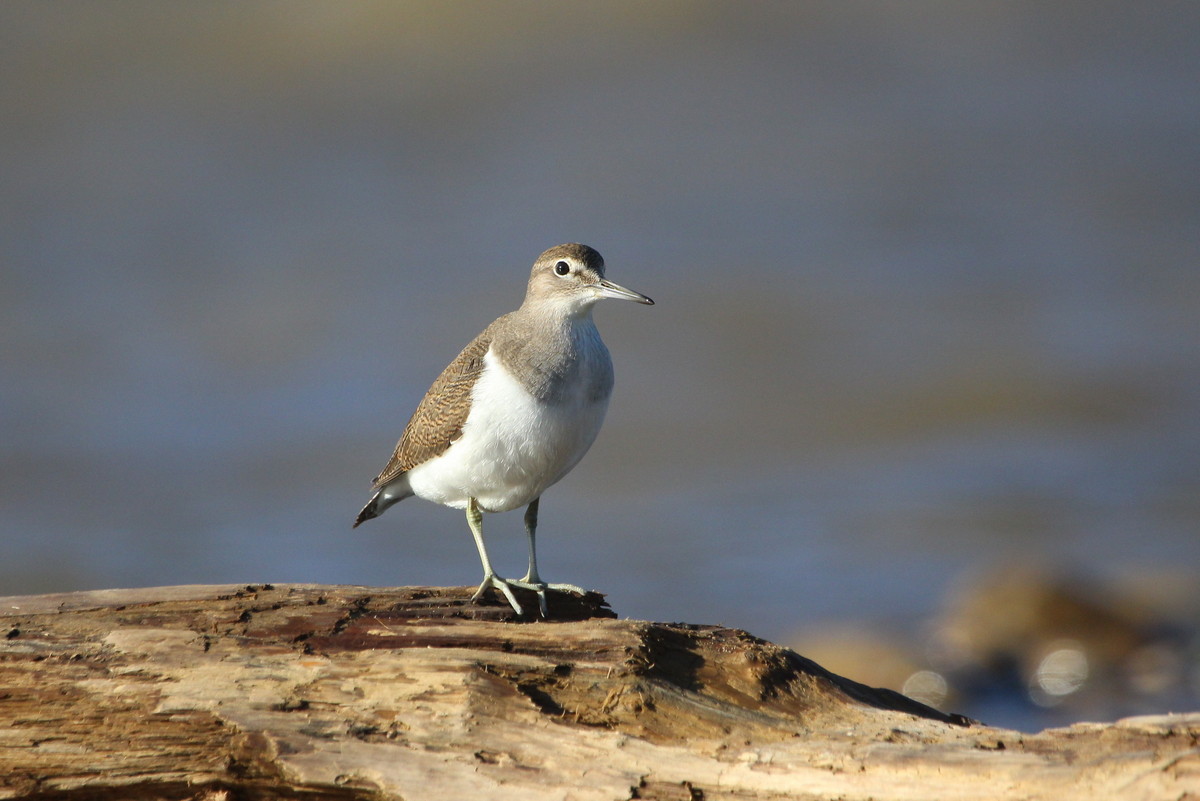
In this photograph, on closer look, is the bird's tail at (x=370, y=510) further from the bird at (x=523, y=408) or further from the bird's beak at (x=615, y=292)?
the bird's beak at (x=615, y=292)

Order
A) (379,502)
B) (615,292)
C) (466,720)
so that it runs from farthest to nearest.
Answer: (379,502)
(615,292)
(466,720)

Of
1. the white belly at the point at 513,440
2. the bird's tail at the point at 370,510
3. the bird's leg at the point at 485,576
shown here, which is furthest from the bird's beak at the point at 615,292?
the bird's tail at the point at 370,510

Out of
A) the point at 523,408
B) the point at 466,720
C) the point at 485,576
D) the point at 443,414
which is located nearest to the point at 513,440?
the point at 523,408

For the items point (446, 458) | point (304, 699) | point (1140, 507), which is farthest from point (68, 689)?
point (1140, 507)

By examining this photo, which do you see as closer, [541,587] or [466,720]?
[466,720]

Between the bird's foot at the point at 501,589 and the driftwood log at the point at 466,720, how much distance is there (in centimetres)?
68

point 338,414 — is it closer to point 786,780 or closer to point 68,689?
point 68,689

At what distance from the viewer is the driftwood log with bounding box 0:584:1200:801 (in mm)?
5262

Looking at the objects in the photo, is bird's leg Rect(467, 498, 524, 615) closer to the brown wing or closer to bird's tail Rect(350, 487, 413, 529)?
the brown wing

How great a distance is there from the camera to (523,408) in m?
7.55

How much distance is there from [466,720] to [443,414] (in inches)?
108

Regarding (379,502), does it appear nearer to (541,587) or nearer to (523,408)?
(541,587)

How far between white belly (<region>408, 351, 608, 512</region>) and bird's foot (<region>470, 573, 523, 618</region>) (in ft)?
1.73

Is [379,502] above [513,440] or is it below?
above
